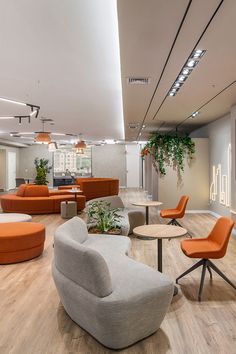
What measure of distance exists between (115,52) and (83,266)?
9.84 ft

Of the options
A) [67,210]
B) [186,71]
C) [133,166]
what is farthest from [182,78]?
[133,166]

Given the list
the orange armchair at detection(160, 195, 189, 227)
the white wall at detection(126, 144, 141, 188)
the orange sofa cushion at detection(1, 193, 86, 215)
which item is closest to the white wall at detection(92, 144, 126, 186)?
the white wall at detection(126, 144, 141, 188)

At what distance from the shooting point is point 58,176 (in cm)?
1933

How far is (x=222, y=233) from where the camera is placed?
3590 mm

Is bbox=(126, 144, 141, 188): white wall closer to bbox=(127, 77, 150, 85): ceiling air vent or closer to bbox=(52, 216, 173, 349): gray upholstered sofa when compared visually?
bbox=(127, 77, 150, 85): ceiling air vent

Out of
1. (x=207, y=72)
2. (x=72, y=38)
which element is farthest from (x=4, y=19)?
(x=207, y=72)

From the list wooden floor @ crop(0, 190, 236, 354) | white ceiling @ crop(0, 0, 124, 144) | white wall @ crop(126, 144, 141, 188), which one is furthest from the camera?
white wall @ crop(126, 144, 141, 188)

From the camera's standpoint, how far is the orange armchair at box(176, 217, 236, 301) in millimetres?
3377

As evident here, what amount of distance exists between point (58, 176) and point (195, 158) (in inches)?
482

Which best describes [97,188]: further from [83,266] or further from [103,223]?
[83,266]

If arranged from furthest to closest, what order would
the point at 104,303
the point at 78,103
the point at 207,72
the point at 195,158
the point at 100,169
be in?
the point at 100,169 < the point at 195,158 < the point at 78,103 < the point at 207,72 < the point at 104,303

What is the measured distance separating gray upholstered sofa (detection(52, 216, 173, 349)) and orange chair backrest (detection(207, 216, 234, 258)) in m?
1.10

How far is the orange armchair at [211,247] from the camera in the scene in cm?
338

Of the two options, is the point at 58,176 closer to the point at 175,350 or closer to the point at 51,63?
the point at 51,63
